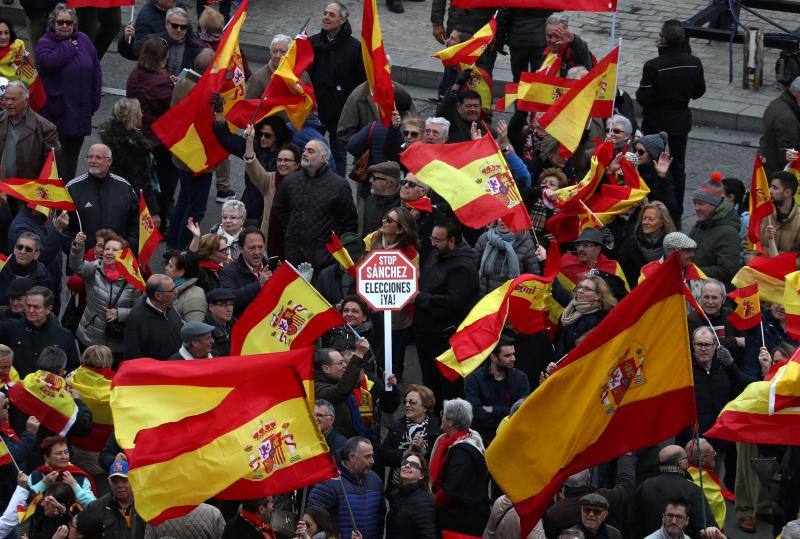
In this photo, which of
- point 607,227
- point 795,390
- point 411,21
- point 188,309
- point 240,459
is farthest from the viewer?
point 411,21

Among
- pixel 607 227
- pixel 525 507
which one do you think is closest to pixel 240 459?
pixel 525 507

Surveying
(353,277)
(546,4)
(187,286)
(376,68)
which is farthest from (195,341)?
(546,4)

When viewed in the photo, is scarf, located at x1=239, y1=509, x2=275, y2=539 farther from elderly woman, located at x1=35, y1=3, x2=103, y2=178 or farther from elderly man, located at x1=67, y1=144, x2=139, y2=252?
elderly woman, located at x1=35, y1=3, x2=103, y2=178

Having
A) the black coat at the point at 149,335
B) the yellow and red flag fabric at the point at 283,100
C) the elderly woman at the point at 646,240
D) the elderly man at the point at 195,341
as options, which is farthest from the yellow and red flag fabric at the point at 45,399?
the elderly woman at the point at 646,240

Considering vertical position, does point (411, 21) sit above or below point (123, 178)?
below

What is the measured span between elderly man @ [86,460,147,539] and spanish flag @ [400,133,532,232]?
147 inches

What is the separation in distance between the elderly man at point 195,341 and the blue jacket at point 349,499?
146 cm

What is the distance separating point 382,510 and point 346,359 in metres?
1.39

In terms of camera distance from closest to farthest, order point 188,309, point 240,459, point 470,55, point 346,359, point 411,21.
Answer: point 240,459, point 346,359, point 188,309, point 470,55, point 411,21

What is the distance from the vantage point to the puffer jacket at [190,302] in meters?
14.6

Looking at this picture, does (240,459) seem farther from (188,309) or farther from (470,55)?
(470,55)

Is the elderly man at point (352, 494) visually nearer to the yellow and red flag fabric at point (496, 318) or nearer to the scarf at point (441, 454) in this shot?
the scarf at point (441, 454)

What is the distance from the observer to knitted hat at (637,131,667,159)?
53.8ft

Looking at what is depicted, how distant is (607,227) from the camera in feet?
51.7
